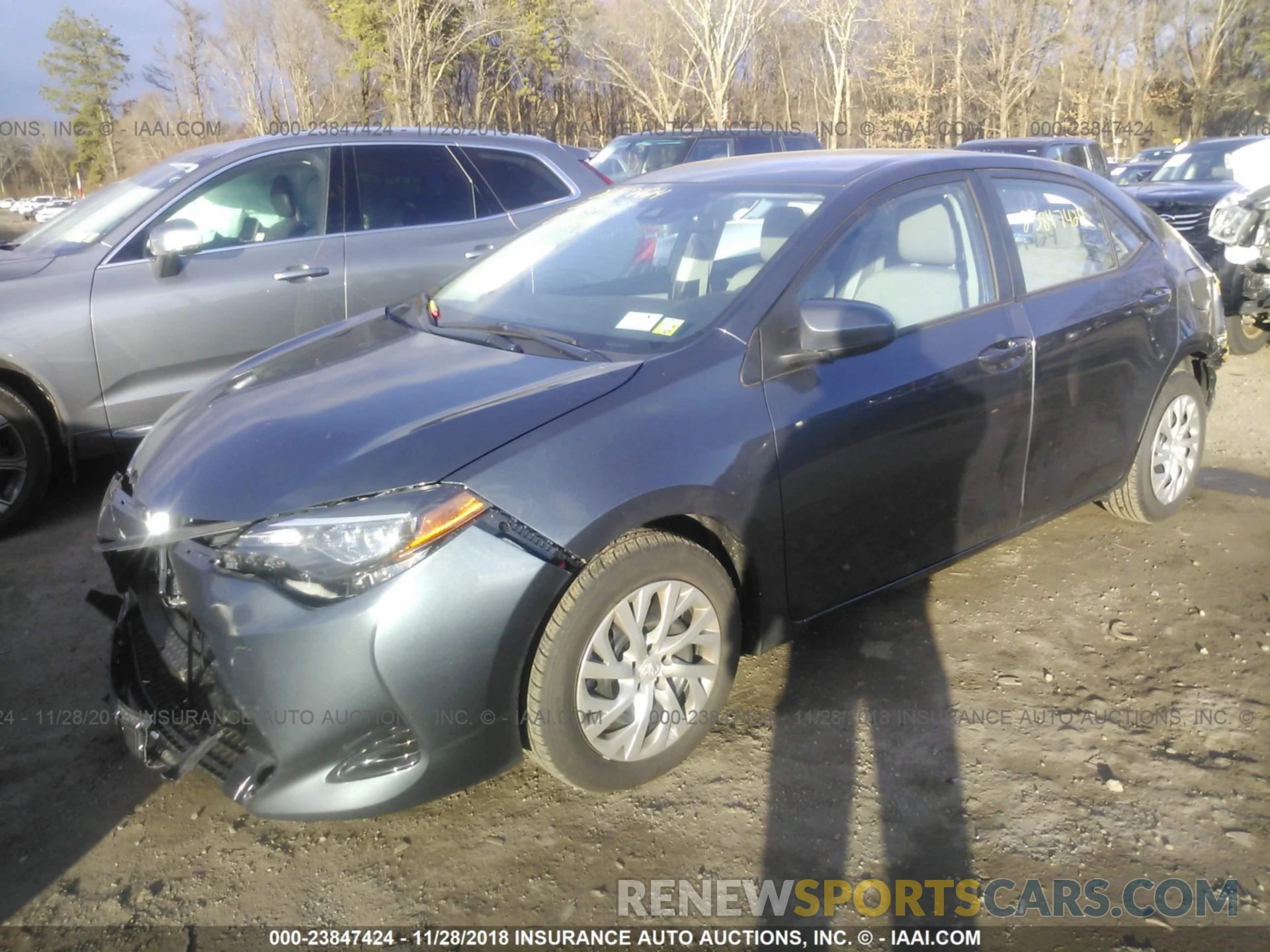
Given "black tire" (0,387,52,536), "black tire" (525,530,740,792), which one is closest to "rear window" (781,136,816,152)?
"black tire" (0,387,52,536)

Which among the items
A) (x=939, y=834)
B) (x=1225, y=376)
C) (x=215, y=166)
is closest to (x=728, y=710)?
(x=939, y=834)

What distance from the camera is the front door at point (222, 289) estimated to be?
4.75m

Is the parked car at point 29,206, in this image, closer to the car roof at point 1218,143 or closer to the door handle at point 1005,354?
the car roof at point 1218,143

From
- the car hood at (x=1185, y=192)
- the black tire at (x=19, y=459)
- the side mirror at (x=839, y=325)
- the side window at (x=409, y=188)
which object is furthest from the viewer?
the car hood at (x=1185, y=192)

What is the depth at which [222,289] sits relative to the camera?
196 inches

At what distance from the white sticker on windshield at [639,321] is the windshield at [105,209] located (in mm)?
3219

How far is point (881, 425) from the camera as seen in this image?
3.06m

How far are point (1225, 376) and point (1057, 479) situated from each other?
4847mm

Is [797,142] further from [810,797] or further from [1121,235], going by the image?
[810,797]

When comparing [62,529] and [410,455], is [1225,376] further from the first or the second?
[62,529]

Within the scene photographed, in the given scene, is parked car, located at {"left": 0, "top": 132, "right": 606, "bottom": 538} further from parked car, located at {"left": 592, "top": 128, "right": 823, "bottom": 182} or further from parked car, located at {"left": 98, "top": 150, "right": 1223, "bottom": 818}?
parked car, located at {"left": 592, "top": 128, "right": 823, "bottom": 182}

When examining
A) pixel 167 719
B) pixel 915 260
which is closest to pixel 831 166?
pixel 915 260

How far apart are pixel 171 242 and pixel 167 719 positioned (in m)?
2.96

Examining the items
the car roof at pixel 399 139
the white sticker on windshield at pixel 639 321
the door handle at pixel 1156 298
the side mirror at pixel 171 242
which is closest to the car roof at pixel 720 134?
the car roof at pixel 399 139
